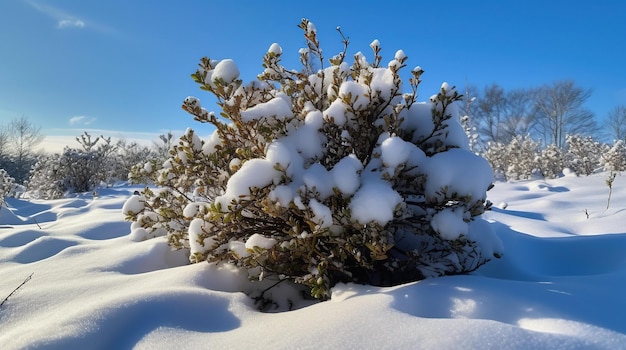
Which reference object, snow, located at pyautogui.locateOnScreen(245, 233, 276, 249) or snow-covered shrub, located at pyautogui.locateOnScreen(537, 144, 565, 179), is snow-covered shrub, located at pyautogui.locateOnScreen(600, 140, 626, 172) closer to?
snow-covered shrub, located at pyautogui.locateOnScreen(537, 144, 565, 179)

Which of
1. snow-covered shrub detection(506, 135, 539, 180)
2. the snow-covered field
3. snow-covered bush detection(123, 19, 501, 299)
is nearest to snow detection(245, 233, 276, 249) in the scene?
snow-covered bush detection(123, 19, 501, 299)

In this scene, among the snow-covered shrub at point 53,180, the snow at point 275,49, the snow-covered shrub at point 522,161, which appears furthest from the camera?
the snow-covered shrub at point 522,161

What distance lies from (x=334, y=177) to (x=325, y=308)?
1.73ft

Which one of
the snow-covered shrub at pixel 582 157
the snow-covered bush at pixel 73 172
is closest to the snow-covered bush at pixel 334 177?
the snow-covered bush at pixel 73 172

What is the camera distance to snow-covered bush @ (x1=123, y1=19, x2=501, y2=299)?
1558mm

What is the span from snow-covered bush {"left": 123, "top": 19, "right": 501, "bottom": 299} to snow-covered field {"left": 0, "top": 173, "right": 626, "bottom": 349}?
0.18 meters

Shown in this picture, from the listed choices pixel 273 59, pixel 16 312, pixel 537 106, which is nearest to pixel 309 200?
pixel 273 59

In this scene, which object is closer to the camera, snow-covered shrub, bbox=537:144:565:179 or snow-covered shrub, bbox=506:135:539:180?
snow-covered shrub, bbox=537:144:565:179

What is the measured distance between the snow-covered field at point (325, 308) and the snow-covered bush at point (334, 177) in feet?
0.60

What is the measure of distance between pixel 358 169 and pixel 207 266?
3.30 ft

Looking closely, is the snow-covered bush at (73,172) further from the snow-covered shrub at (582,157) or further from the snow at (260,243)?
the snow-covered shrub at (582,157)

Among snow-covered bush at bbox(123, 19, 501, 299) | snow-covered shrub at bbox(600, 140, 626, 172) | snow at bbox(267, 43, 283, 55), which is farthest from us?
snow-covered shrub at bbox(600, 140, 626, 172)

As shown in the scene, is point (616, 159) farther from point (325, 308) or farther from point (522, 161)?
point (325, 308)

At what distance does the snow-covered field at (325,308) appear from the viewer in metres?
1.11
